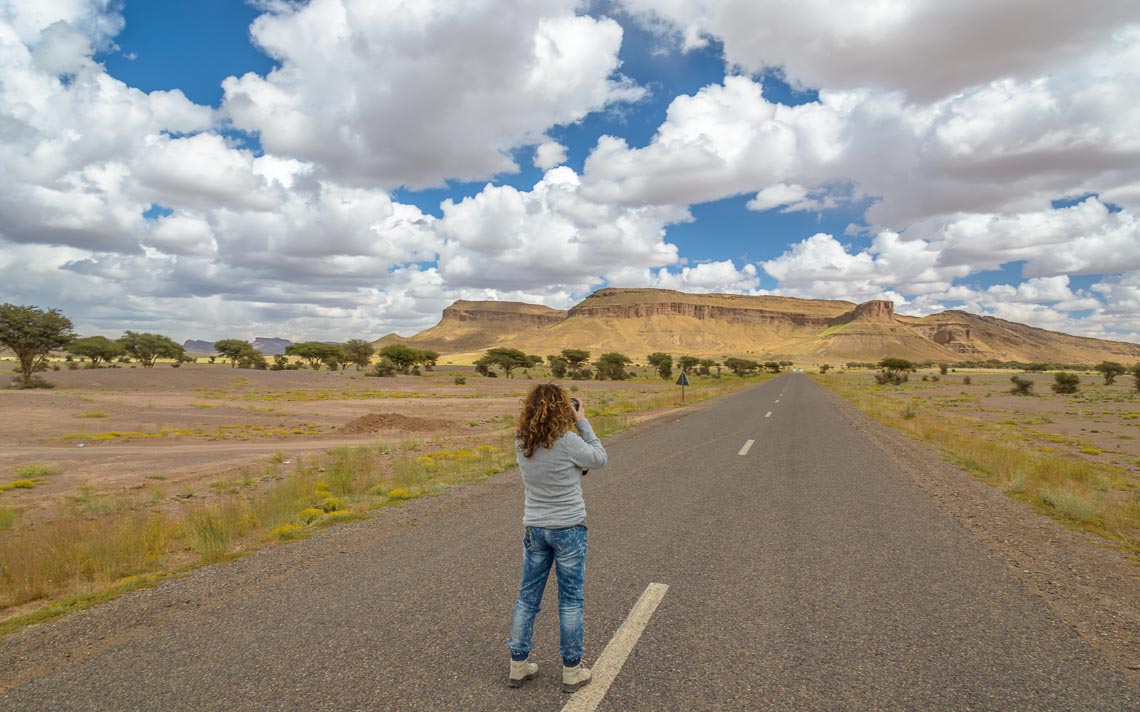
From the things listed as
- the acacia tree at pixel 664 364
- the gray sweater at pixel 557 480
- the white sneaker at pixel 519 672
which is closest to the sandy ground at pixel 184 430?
the white sneaker at pixel 519 672

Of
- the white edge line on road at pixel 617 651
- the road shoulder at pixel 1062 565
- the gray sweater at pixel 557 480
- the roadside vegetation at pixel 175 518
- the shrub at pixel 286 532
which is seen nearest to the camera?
the white edge line on road at pixel 617 651

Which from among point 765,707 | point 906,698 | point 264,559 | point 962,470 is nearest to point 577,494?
point 765,707

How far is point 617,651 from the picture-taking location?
3963 mm

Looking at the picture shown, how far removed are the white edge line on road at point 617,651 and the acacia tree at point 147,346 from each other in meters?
102

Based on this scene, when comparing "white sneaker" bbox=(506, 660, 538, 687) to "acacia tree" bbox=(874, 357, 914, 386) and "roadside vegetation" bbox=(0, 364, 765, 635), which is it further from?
"acacia tree" bbox=(874, 357, 914, 386)

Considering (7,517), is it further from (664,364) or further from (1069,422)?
(664,364)

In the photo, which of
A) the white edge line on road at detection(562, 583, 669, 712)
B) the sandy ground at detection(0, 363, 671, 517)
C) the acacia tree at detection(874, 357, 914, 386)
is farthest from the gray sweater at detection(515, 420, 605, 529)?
the acacia tree at detection(874, 357, 914, 386)

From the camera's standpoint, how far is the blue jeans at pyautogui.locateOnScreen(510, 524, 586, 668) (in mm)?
3549

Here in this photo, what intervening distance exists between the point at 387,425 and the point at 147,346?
8334 centimetres

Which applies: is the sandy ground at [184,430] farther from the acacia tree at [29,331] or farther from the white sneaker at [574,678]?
the white sneaker at [574,678]

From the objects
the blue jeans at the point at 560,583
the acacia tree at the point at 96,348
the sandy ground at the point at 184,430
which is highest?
the acacia tree at the point at 96,348

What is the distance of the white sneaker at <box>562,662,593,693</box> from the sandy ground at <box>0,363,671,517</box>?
1201cm

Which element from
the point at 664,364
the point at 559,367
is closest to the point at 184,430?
the point at 559,367

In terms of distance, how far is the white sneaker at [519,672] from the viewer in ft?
11.8
